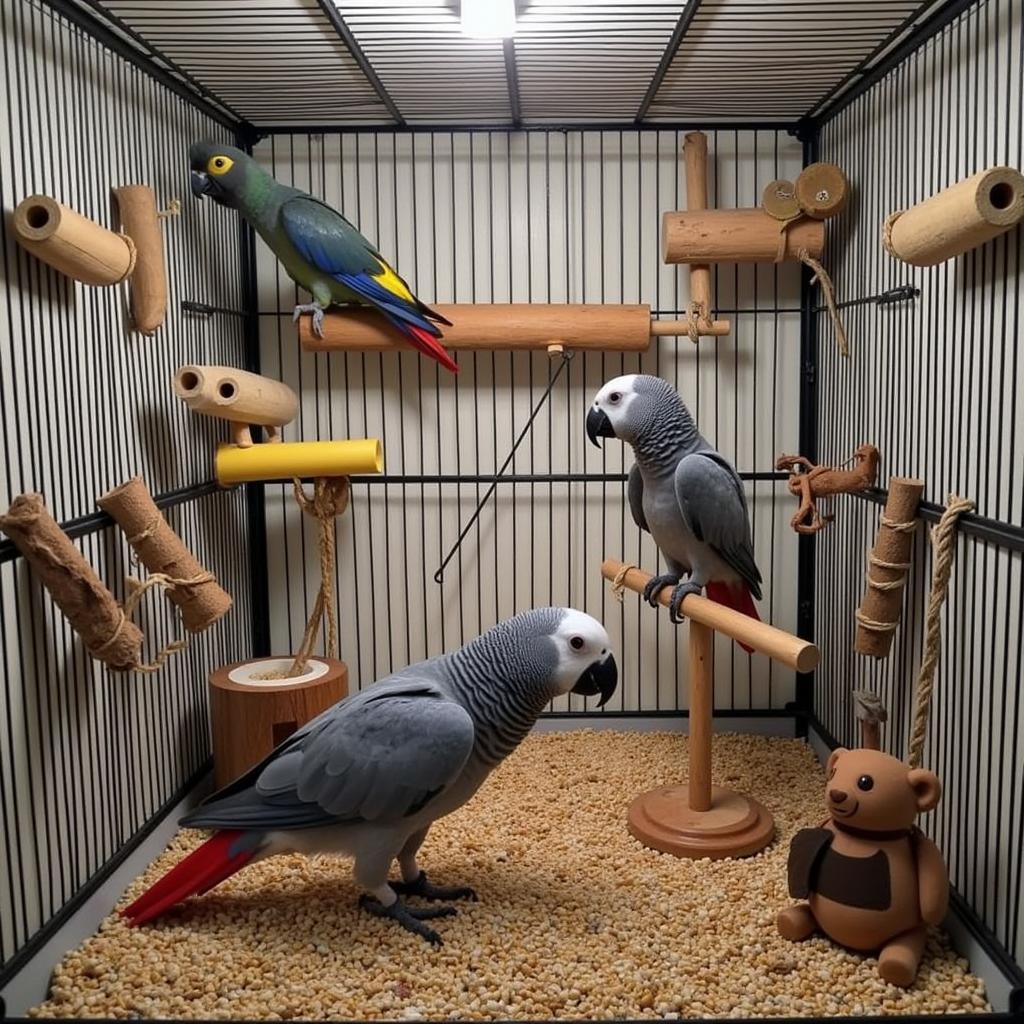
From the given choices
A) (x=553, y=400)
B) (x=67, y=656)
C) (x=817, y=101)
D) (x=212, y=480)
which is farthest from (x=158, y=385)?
(x=817, y=101)

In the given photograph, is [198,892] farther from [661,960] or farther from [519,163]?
[519,163]

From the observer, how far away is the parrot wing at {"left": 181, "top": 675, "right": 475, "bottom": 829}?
2037 mm

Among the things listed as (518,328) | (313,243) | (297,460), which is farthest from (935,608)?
(313,243)

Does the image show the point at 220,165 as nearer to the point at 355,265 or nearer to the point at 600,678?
the point at 355,265

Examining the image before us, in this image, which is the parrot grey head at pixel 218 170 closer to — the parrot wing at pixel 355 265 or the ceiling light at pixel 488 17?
the parrot wing at pixel 355 265

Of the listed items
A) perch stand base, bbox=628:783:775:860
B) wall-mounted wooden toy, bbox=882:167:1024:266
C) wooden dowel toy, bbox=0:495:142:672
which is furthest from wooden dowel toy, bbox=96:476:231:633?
wall-mounted wooden toy, bbox=882:167:1024:266

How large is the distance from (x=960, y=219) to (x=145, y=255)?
5.96 feet

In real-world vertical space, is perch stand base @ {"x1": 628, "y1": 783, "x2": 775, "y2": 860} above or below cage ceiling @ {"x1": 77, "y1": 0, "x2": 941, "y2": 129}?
below

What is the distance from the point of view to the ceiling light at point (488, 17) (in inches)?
86.1

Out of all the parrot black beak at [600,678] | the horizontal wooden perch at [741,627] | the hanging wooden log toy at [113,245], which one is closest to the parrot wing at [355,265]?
the hanging wooden log toy at [113,245]

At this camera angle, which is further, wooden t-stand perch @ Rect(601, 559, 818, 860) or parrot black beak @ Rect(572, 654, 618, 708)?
wooden t-stand perch @ Rect(601, 559, 818, 860)

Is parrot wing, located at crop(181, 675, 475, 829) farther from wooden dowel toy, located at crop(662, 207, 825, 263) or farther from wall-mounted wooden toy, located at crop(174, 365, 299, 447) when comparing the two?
wooden dowel toy, located at crop(662, 207, 825, 263)

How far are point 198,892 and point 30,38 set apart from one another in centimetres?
183

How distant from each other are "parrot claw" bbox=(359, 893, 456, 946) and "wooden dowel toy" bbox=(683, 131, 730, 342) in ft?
6.02
